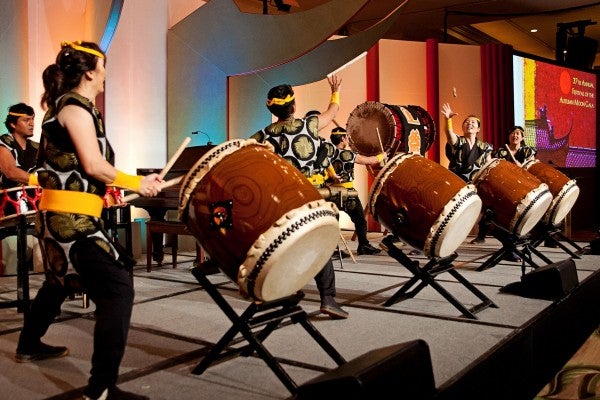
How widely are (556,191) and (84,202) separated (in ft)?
13.4

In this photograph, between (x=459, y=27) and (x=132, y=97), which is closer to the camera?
(x=132, y=97)

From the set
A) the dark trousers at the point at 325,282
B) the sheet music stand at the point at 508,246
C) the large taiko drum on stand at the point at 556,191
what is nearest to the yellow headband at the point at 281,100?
the dark trousers at the point at 325,282

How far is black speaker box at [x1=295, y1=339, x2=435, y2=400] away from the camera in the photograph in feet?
4.59

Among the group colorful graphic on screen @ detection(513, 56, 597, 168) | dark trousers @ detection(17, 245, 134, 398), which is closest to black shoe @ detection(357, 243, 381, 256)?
dark trousers @ detection(17, 245, 134, 398)

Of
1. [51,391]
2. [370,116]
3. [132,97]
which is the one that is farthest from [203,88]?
[51,391]

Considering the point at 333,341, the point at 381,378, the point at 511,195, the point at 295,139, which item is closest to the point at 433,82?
the point at 511,195

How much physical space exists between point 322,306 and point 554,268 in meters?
1.33

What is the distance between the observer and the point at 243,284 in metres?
1.87

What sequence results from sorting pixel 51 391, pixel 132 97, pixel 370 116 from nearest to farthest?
pixel 51 391 → pixel 370 116 → pixel 132 97

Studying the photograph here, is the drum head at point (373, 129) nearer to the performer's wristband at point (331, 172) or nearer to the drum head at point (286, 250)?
the performer's wristband at point (331, 172)

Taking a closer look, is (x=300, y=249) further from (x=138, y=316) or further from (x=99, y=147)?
(x=138, y=316)

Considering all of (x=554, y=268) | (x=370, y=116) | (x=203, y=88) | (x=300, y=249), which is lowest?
(x=554, y=268)

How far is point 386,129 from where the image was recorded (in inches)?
208

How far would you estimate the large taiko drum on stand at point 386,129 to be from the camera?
205 inches
